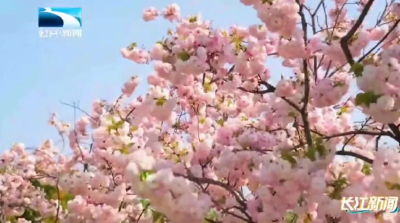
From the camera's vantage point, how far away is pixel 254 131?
2691mm

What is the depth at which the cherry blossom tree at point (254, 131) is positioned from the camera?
6.30 feet

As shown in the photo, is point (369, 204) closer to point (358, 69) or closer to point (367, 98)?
point (367, 98)

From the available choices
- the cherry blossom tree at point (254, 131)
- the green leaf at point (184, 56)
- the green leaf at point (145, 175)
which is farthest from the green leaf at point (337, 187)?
the green leaf at point (184, 56)

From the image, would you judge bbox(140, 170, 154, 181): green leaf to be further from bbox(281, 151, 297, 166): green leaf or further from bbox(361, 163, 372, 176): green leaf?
bbox(361, 163, 372, 176): green leaf

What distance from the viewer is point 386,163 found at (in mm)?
1777

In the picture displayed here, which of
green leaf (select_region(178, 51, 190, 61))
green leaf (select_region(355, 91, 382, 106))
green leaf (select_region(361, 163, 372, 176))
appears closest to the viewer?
green leaf (select_region(355, 91, 382, 106))

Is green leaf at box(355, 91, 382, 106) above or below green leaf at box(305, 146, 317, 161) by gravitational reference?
above

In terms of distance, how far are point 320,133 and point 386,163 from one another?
110 centimetres

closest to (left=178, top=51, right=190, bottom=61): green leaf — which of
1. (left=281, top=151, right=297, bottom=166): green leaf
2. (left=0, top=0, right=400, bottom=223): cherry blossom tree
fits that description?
(left=0, top=0, right=400, bottom=223): cherry blossom tree

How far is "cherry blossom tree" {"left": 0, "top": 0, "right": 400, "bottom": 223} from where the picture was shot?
1.92 meters

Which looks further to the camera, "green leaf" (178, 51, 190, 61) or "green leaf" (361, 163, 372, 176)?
"green leaf" (178, 51, 190, 61)

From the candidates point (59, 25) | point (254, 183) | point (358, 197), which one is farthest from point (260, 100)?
point (358, 197)

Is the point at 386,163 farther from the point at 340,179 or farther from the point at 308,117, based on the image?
the point at 308,117

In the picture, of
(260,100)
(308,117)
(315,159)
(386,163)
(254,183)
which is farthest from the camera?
(260,100)
